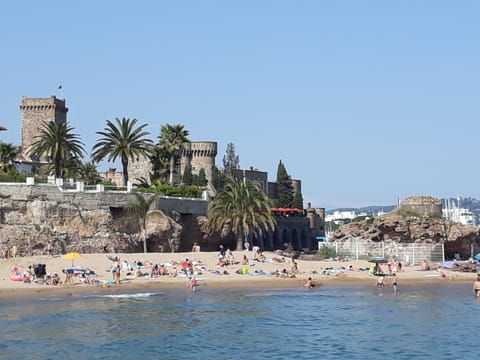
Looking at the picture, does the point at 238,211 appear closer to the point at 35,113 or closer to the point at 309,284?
the point at 309,284

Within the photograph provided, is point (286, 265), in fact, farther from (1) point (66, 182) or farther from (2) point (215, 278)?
(1) point (66, 182)

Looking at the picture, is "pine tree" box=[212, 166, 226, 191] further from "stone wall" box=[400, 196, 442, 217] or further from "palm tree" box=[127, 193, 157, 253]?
"palm tree" box=[127, 193, 157, 253]

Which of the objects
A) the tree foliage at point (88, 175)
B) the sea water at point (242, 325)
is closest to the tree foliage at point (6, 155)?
the tree foliage at point (88, 175)

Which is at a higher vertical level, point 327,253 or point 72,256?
point 327,253

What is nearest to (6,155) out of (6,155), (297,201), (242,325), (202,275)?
(6,155)

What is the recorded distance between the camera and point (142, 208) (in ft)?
161

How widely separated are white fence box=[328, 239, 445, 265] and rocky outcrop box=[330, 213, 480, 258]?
0.72m

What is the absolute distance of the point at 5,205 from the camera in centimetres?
4634

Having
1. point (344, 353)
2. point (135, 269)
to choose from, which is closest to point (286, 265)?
point (135, 269)

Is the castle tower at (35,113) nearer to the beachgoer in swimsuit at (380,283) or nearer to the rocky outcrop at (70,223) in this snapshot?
the rocky outcrop at (70,223)

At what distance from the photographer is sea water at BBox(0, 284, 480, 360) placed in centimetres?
2442

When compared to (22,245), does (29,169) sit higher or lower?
higher

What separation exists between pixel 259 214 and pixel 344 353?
30.5 meters

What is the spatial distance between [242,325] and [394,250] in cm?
2936
